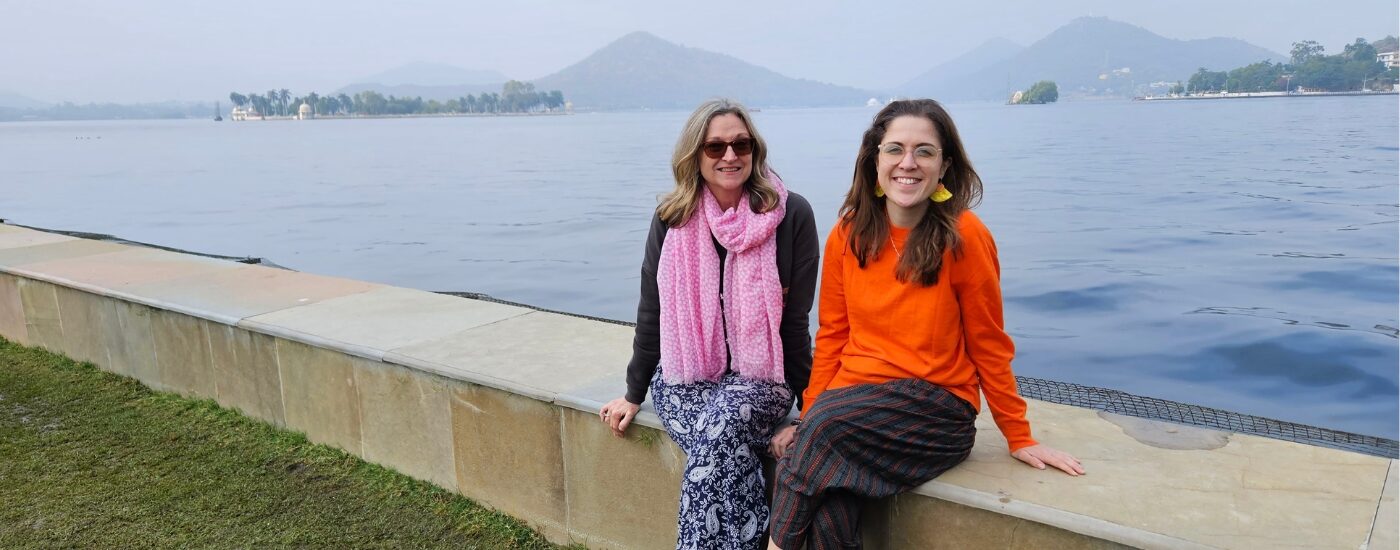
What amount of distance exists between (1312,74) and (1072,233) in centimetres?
8780

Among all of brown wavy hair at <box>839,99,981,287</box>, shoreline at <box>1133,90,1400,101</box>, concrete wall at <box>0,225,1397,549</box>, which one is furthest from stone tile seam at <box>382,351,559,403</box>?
shoreline at <box>1133,90,1400,101</box>

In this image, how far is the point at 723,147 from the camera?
2.75m

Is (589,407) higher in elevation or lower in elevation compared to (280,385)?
higher

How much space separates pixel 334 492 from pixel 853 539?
7.45ft

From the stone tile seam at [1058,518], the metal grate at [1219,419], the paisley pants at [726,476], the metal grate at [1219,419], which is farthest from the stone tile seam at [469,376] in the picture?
the metal grate at [1219,419]

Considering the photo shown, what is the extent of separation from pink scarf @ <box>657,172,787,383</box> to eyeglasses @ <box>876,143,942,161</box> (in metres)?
0.42

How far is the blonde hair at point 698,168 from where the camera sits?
277cm

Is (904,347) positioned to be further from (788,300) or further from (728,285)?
(728,285)

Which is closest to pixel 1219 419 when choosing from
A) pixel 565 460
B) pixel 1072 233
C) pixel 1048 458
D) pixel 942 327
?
pixel 1048 458

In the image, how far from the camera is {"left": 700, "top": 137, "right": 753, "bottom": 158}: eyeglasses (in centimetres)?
275

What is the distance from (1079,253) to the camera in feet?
52.0

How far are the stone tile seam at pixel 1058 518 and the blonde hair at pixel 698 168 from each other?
92cm

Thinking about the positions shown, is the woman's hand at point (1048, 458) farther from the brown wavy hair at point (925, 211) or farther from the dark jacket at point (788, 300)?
the dark jacket at point (788, 300)

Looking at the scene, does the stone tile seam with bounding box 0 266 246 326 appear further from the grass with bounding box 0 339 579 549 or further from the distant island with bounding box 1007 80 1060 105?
the distant island with bounding box 1007 80 1060 105
